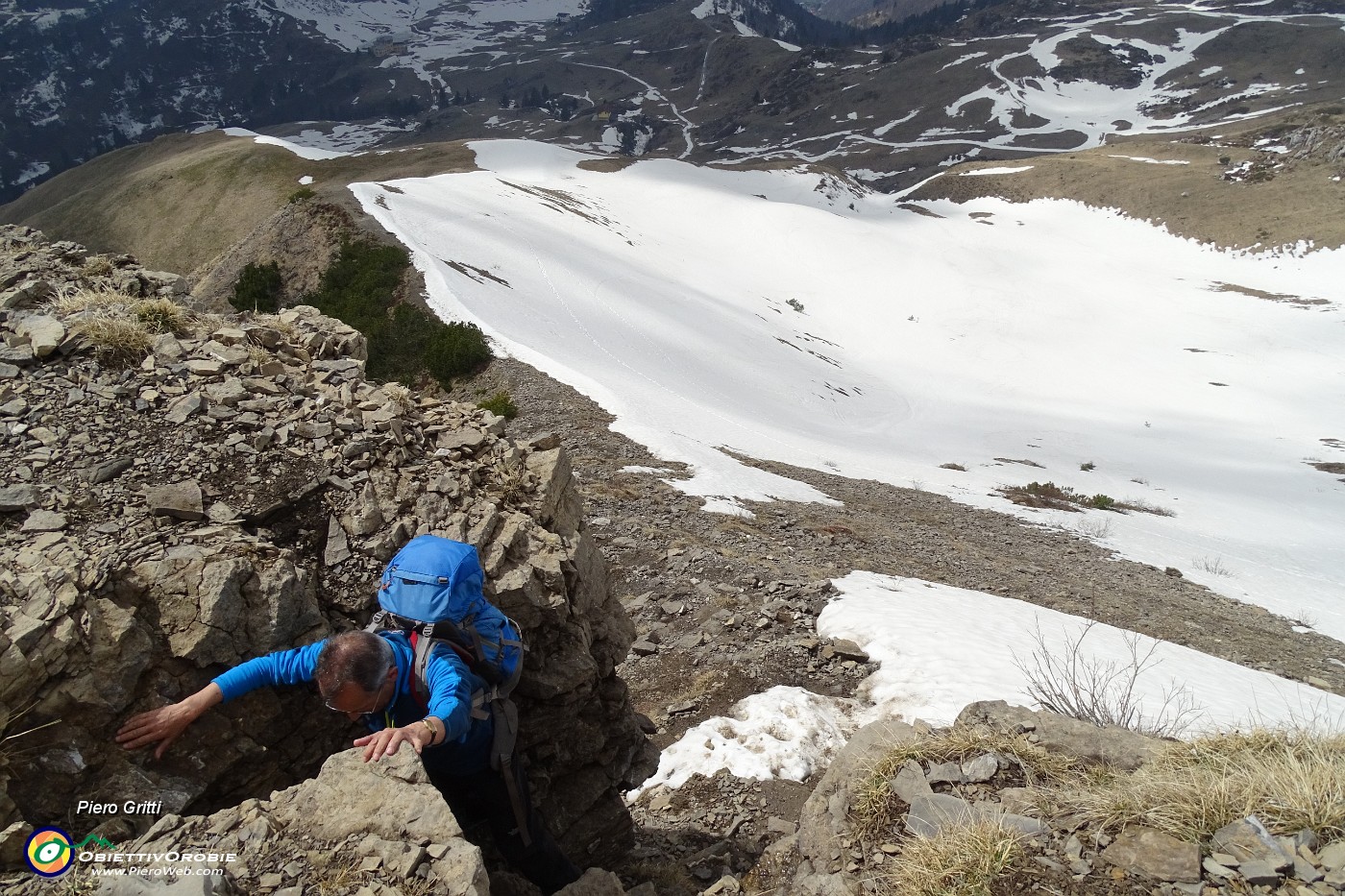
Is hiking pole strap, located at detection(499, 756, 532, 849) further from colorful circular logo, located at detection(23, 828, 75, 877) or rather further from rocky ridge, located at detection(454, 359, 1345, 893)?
colorful circular logo, located at detection(23, 828, 75, 877)

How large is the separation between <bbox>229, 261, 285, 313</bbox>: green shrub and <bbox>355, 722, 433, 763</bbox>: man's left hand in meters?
26.9

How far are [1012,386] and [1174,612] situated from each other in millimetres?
25547

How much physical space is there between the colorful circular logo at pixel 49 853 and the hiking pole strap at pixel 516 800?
1.68 metres

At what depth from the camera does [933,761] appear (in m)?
4.04

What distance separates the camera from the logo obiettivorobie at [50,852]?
8.42 ft

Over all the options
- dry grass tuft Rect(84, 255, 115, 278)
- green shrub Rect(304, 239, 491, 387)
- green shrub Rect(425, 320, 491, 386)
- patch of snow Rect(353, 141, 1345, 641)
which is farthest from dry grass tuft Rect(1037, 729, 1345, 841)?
green shrub Rect(304, 239, 491, 387)

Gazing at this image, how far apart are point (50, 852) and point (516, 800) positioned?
1884 mm

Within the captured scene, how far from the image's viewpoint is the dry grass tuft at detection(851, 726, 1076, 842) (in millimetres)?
3779

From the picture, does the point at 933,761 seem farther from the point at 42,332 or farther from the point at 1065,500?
the point at 1065,500

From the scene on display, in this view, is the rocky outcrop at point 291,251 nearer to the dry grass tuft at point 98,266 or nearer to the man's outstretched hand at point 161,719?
the dry grass tuft at point 98,266

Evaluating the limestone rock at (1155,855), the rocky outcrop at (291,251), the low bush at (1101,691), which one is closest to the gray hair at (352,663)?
the limestone rock at (1155,855)

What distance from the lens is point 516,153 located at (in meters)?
60.8

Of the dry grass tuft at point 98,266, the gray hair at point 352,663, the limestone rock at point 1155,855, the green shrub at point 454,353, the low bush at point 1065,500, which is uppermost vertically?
the dry grass tuft at point 98,266

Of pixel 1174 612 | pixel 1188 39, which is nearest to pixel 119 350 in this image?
pixel 1174 612
